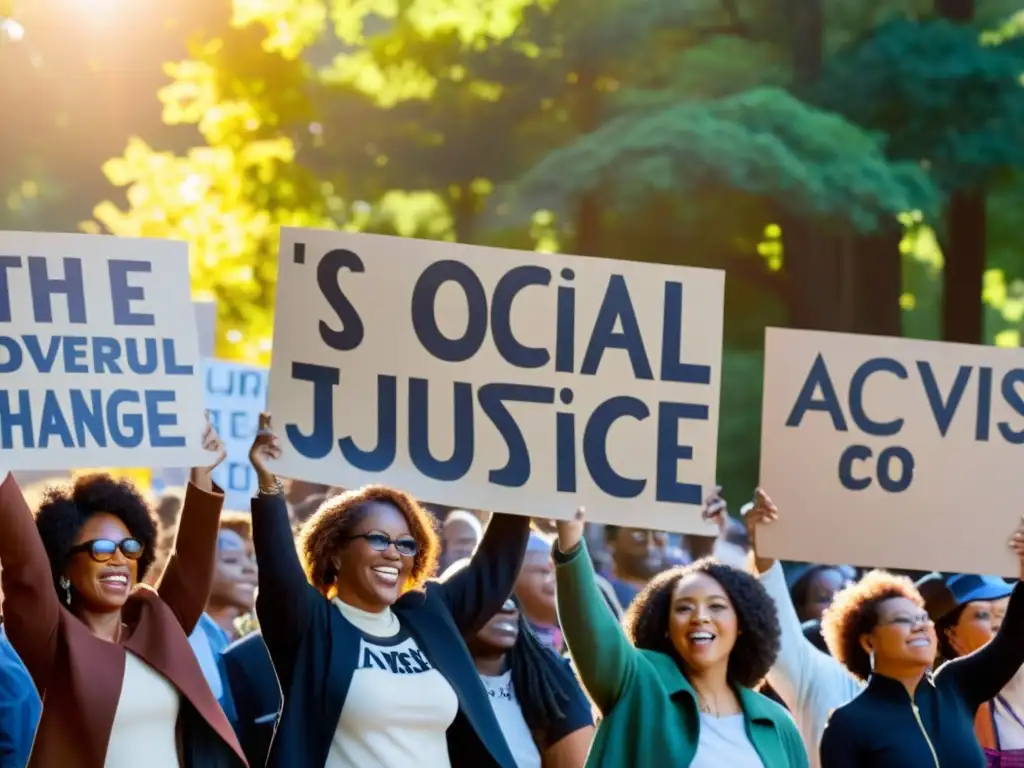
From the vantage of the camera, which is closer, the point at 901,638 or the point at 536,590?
the point at 901,638

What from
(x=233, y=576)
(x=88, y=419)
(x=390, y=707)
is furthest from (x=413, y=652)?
(x=233, y=576)

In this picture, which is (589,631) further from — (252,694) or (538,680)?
(252,694)

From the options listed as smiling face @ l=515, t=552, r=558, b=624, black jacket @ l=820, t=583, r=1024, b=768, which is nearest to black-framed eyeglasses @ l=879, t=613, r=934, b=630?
black jacket @ l=820, t=583, r=1024, b=768

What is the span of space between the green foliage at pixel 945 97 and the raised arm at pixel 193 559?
40.7 ft

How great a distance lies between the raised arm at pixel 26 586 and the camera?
17.3 ft

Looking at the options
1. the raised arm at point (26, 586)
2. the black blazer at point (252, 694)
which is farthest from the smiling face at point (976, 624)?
the raised arm at point (26, 586)

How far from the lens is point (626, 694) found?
5.74 meters

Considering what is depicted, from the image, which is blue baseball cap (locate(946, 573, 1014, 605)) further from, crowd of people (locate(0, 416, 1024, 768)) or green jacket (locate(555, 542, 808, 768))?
green jacket (locate(555, 542, 808, 768))

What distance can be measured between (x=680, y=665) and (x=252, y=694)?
1639 millimetres

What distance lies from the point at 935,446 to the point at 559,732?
4.81 feet

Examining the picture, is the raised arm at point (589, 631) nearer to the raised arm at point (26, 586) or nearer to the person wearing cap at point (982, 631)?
the raised arm at point (26, 586)

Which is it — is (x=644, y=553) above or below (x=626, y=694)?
above

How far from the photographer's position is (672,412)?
20.3 feet

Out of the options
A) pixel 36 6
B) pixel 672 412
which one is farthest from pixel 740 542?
pixel 36 6
